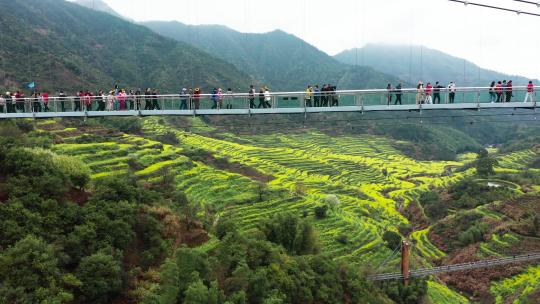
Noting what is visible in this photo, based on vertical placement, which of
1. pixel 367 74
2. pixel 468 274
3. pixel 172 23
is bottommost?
pixel 468 274

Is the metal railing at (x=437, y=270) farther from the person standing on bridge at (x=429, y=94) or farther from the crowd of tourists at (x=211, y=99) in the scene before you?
the crowd of tourists at (x=211, y=99)

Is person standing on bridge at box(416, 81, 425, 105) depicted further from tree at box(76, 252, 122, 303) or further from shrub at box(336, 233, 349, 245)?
shrub at box(336, 233, 349, 245)

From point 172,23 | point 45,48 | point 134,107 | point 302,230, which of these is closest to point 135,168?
point 302,230

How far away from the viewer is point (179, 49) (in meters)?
104

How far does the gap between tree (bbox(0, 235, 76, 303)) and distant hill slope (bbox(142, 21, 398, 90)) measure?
111268 mm

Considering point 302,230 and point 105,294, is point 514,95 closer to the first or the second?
point 302,230

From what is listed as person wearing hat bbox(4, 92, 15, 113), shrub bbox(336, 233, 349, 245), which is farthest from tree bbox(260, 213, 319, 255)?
Answer: person wearing hat bbox(4, 92, 15, 113)

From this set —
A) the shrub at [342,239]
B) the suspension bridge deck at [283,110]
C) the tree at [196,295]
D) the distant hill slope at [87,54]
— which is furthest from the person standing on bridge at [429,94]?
the distant hill slope at [87,54]

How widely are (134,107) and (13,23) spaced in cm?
6970

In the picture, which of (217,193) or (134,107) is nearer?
(134,107)

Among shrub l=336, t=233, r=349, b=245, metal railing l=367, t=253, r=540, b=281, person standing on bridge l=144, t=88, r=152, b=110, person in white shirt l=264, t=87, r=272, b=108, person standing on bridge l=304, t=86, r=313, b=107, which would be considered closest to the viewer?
person standing on bridge l=304, t=86, r=313, b=107

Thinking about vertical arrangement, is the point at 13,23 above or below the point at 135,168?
above

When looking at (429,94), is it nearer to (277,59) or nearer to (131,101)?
(131,101)

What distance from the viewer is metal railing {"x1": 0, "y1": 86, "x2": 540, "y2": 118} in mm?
18078
